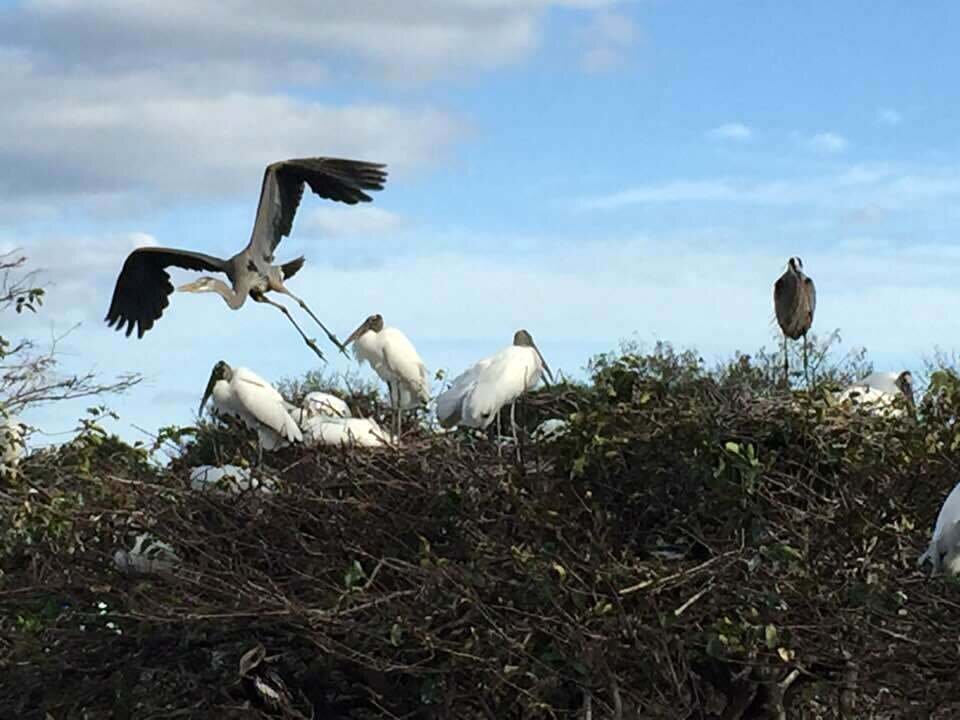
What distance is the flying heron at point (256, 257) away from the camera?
1057 centimetres

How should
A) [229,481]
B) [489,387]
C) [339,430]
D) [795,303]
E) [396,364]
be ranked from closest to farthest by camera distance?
[229,481], [339,430], [489,387], [795,303], [396,364]

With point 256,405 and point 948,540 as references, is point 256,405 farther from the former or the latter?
point 948,540

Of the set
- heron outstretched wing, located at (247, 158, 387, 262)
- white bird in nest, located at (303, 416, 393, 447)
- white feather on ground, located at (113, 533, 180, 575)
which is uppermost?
heron outstretched wing, located at (247, 158, 387, 262)

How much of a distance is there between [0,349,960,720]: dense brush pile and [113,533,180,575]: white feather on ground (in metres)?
0.05

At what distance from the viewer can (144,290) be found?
425 inches

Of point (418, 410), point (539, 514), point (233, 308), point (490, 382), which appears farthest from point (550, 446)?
point (418, 410)

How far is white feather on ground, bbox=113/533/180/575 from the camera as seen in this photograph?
6.77m

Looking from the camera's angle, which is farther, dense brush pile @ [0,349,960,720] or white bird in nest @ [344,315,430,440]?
white bird in nest @ [344,315,430,440]

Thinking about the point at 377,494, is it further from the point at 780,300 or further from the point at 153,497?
the point at 780,300

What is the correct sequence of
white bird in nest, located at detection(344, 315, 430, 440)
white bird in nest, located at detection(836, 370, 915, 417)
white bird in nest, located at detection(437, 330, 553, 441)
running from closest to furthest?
white bird in nest, located at detection(836, 370, 915, 417) → white bird in nest, located at detection(437, 330, 553, 441) → white bird in nest, located at detection(344, 315, 430, 440)

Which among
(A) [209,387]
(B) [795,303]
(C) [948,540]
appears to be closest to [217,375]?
(A) [209,387]

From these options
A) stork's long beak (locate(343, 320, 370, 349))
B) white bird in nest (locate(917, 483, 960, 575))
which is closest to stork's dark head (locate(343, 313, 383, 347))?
stork's long beak (locate(343, 320, 370, 349))

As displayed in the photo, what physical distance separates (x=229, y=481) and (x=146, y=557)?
44 centimetres

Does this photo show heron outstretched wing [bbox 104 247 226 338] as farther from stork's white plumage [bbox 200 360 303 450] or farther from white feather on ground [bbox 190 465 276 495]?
white feather on ground [bbox 190 465 276 495]
